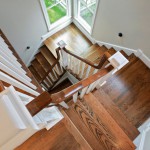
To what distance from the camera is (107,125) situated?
87.0 inches

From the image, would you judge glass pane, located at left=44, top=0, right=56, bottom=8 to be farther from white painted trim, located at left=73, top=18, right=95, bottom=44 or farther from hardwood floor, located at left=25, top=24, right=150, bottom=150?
hardwood floor, located at left=25, top=24, right=150, bottom=150

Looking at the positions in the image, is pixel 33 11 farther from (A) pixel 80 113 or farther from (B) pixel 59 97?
(B) pixel 59 97

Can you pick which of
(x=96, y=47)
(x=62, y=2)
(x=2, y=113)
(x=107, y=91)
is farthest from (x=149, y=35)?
(x=2, y=113)

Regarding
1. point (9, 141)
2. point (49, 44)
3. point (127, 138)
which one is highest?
point (49, 44)

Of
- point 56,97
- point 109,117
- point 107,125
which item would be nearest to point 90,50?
point 109,117

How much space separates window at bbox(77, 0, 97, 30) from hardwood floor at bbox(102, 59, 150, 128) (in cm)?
137

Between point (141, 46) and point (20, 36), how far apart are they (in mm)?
2353

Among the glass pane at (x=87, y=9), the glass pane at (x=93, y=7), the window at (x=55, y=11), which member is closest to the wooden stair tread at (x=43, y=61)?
the window at (x=55, y=11)

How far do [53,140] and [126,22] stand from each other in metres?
2.11

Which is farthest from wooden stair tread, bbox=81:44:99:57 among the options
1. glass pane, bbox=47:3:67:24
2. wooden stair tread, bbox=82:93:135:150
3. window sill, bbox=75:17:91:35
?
wooden stair tread, bbox=82:93:135:150

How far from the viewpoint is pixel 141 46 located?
2.98 meters

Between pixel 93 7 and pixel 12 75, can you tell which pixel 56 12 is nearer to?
pixel 93 7

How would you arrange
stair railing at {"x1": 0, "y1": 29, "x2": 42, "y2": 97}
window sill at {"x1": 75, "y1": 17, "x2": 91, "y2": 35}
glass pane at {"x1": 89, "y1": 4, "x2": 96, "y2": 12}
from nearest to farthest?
stair railing at {"x1": 0, "y1": 29, "x2": 42, "y2": 97} → glass pane at {"x1": 89, "y1": 4, "x2": 96, "y2": 12} → window sill at {"x1": 75, "y1": 17, "x2": 91, "y2": 35}

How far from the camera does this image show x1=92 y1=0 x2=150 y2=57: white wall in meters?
2.54
